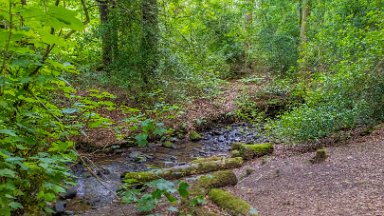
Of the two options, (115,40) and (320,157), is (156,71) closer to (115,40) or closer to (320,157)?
(115,40)

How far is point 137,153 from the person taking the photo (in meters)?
9.74

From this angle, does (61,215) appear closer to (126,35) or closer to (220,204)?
(220,204)

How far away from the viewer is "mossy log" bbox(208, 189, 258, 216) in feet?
16.8

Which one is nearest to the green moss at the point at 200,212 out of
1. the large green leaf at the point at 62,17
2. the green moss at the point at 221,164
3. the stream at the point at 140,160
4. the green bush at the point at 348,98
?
the stream at the point at 140,160

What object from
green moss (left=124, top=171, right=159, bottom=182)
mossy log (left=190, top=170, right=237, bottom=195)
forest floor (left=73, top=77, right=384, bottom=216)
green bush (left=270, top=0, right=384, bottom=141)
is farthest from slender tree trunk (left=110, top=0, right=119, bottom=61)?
mossy log (left=190, top=170, right=237, bottom=195)

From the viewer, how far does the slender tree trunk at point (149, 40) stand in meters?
9.77

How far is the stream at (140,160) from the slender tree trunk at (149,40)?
8.26 feet

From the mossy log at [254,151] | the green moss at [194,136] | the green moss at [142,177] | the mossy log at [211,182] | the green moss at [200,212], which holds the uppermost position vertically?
the green moss at [200,212]

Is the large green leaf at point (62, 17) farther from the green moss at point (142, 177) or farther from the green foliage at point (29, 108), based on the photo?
the green moss at point (142, 177)

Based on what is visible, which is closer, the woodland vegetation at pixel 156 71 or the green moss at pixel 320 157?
the woodland vegetation at pixel 156 71

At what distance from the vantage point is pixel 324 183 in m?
5.81

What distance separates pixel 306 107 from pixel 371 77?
5.23 feet

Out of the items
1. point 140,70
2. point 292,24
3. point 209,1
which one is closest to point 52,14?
point 140,70

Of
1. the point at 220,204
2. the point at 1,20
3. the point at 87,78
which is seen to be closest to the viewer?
the point at 1,20
